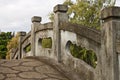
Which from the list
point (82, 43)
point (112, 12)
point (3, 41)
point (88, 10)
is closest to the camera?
point (112, 12)

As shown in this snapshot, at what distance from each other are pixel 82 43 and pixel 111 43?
97 cm

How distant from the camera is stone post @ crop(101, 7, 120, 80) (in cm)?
446

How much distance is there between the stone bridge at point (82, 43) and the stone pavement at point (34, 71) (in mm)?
23

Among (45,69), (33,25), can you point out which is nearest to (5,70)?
(45,69)

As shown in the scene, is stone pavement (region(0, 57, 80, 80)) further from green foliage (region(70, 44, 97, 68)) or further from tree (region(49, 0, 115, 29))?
tree (region(49, 0, 115, 29))

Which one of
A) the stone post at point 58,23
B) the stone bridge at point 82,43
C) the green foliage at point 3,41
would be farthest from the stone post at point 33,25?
the green foliage at point 3,41

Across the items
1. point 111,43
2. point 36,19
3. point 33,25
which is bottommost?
point 111,43

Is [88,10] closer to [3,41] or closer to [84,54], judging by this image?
[84,54]

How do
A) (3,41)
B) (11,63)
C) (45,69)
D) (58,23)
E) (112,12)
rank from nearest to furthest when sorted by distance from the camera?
(112,12)
(45,69)
(58,23)
(11,63)
(3,41)

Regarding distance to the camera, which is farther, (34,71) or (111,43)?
(34,71)

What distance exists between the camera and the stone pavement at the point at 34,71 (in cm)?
571

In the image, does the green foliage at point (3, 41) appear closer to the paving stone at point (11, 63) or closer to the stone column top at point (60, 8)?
the paving stone at point (11, 63)

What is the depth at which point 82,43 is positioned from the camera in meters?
5.39

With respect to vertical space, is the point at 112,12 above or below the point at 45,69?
above
